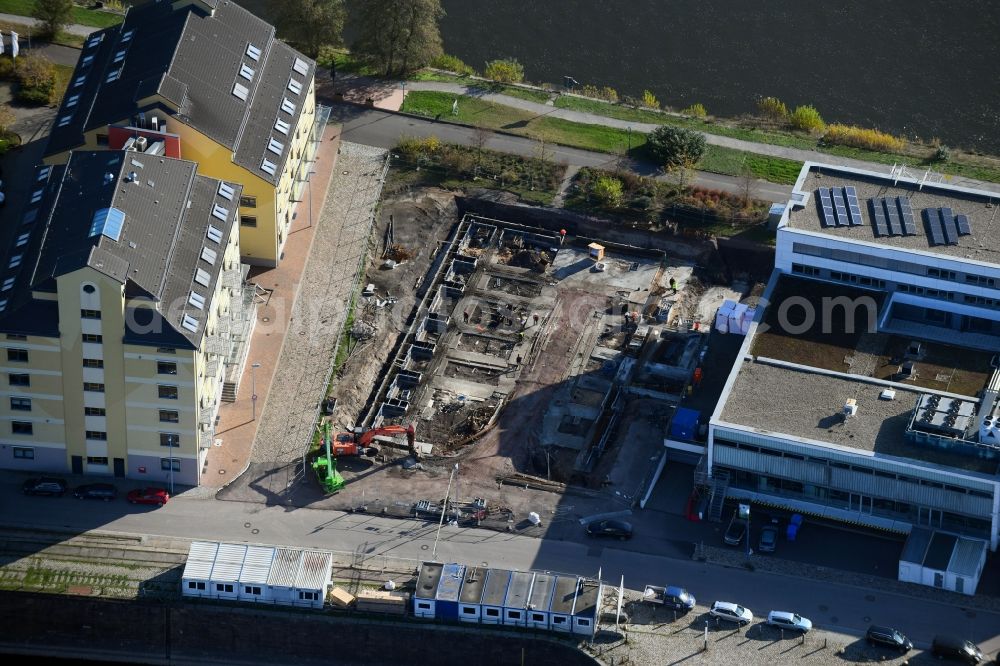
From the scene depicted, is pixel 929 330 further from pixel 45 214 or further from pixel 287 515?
pixel 45 214

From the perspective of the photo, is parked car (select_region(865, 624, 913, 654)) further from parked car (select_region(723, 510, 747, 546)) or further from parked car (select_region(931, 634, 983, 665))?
parked car (select_region(723, 510, 747, 546))

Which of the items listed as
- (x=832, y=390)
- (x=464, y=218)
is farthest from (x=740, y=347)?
(x=464, y=218)

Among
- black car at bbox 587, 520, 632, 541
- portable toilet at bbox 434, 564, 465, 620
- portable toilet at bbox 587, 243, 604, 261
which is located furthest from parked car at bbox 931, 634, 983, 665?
portable toilet at bbox 587, 243, 604, 261

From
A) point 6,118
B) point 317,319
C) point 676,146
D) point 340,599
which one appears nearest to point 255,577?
point 340,599

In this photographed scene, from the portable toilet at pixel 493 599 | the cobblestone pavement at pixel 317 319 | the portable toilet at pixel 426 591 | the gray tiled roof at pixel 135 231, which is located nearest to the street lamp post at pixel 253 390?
the cobblestone pavement at pixel 317 319

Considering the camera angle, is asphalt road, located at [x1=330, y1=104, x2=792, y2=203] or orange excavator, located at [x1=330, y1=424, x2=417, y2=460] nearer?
orange excavator, located at [x1=330, y1=424, x2=417, y2=460]

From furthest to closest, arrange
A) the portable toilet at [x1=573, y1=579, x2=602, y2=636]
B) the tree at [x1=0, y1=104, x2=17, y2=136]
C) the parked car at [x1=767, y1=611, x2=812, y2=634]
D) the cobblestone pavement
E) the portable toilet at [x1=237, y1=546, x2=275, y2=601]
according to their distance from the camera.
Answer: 1. the tree at [x1=0, y1=104, x2=17, y2=136]
2. the cobblestone pavement
3. the portable toilet at [x1=237, y1=546, x2=275, y2=601]
4. the parked car at [x1=767, y1=611, x2=812, y2=634]
5. the portable toilet at [x1=573, y1=579, x2=602, y2=636]

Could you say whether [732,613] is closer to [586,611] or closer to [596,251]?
[586,611]
